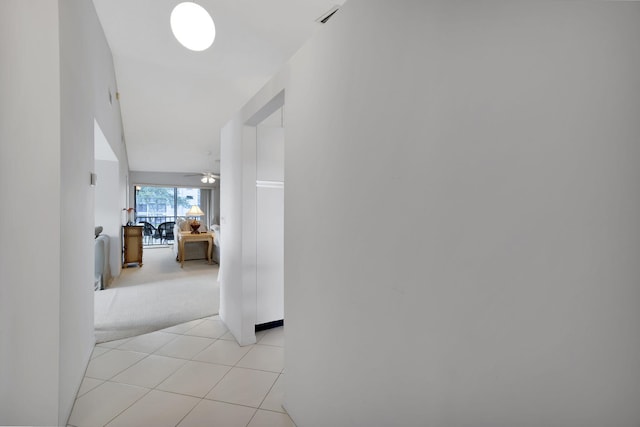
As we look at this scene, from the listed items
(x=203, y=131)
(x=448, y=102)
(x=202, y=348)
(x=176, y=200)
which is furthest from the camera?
(x=176, y=200)

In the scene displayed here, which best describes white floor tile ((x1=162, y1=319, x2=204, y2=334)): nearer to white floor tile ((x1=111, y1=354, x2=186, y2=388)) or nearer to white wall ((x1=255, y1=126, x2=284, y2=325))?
white floor tile ((x1=111, y1=354, x2=186, y2=388))

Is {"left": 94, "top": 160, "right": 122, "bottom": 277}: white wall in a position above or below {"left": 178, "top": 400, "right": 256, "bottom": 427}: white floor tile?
above

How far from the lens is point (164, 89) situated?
514cm

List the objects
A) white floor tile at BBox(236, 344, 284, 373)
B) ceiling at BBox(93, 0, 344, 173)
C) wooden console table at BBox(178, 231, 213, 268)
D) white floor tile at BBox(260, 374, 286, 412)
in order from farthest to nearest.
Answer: wooden console table at BBox(178, 231, 213, 268) < ceiling at BBox(93, 0, 344, 173) < white floor tile at BBox(236, 344, 284, 373) < white floor tile at BBox(260, 374, 286, 412)

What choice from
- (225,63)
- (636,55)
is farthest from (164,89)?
(636,55)

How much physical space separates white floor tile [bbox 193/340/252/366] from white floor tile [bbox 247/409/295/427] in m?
0.71

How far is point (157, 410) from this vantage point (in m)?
1.91

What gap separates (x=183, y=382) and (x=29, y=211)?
4.84 feet

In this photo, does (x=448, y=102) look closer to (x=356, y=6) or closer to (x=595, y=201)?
(x=595, y=201)

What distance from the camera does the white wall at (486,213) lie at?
1.99 ft

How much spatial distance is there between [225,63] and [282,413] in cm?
433

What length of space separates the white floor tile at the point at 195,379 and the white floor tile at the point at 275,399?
43 cm

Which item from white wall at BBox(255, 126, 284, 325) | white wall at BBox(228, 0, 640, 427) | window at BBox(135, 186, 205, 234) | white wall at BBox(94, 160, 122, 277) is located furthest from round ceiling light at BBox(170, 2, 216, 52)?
window at BBox(135, 186, 205, 234)

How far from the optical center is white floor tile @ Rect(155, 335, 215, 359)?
8.69 feet
